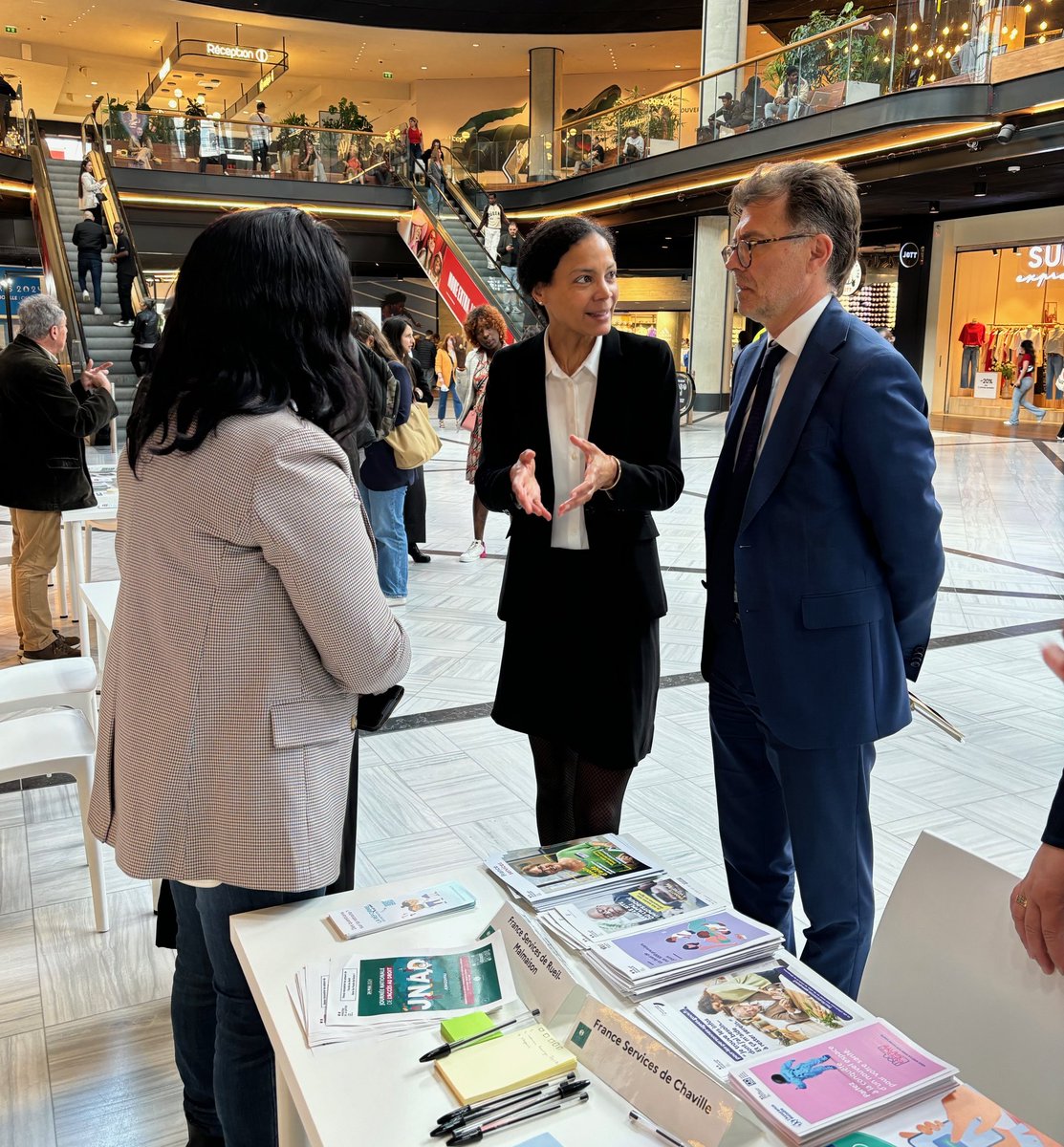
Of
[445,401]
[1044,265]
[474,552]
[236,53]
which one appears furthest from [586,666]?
[236,53]

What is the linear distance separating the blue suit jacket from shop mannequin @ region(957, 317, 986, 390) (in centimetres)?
2105

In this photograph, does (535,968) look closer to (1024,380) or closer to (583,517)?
(583,517)

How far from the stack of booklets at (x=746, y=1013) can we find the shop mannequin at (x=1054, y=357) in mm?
20788

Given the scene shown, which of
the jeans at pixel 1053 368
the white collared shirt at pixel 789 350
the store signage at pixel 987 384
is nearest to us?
the white collared shirt at pixel 789 350

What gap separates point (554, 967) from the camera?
4.27 feet

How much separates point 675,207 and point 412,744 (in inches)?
664

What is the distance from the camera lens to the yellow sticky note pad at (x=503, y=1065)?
1.14 meters

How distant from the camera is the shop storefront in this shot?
19.8 meters

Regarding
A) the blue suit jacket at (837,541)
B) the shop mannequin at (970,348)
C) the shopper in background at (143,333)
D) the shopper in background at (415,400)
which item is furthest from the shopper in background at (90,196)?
the shop mannequin at (970,348)

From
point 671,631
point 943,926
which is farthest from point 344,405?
point 671,631

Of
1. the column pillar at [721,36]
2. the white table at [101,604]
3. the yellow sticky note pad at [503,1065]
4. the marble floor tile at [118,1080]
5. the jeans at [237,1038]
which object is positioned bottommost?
the marble floor tile at [118,1080]

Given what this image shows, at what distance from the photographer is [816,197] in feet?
6.14

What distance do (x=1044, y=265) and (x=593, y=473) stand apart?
832 inches

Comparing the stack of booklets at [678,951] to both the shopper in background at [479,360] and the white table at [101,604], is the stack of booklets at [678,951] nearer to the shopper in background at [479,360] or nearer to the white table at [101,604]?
the white table at [101,604]
